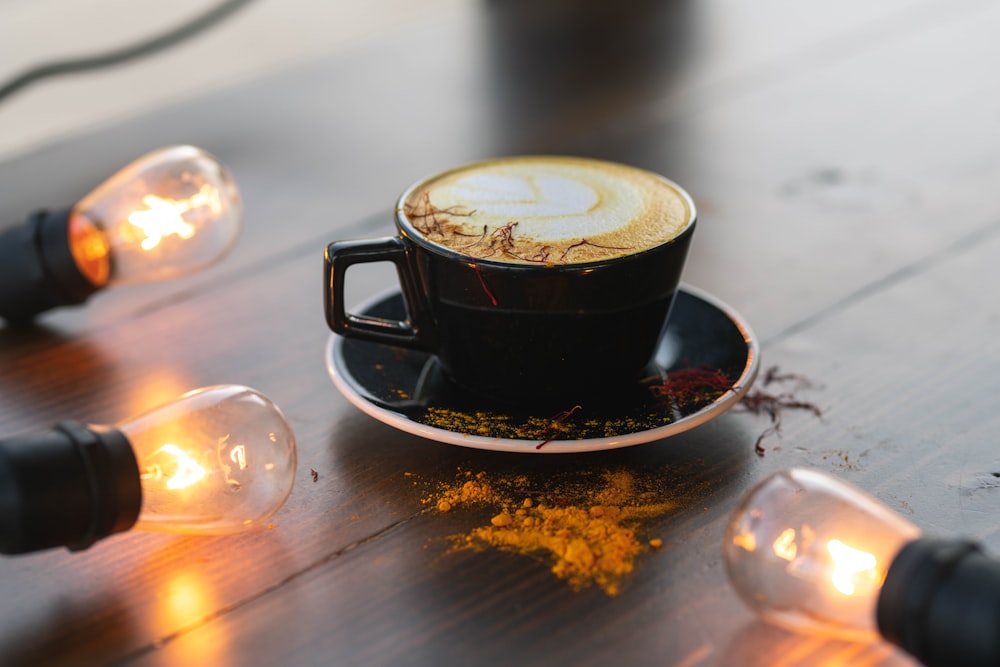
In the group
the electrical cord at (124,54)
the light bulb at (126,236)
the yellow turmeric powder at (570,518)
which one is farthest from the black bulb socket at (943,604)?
the electrical cord at (124,54)

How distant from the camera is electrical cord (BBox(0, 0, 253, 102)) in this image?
114 cm

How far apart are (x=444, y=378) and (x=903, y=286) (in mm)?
346

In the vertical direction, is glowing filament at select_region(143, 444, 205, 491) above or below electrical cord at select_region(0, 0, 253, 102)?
below

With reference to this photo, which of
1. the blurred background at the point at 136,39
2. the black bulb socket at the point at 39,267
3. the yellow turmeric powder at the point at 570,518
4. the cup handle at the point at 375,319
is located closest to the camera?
the yellow turmeric powder at the point at 570,518

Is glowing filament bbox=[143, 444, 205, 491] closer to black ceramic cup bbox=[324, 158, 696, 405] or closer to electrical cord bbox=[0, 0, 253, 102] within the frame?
black ceramic cup bbox=[324, 158, 696, 405]

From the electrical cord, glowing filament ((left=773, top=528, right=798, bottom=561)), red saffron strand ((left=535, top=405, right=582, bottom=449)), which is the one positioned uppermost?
the electrical cord

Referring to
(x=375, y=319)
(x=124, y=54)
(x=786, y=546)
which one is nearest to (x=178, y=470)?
(x=375, y=319)

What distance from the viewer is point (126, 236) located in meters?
0.76

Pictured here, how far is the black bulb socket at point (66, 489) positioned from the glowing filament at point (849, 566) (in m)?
0.30

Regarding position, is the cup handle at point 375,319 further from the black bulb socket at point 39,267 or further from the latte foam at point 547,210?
the black bulb socket at point 39,267

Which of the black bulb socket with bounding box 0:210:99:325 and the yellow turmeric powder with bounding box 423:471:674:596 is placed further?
the black bulb socket with bounding box 0:210:99:325

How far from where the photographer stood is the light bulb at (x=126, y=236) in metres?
0.73

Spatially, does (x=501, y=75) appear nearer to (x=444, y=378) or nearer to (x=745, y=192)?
(x=745, y=192)

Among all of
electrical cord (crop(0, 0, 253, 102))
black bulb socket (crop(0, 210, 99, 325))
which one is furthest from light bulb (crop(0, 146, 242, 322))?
electrical cord (crop(0, 0, 253, 102))
